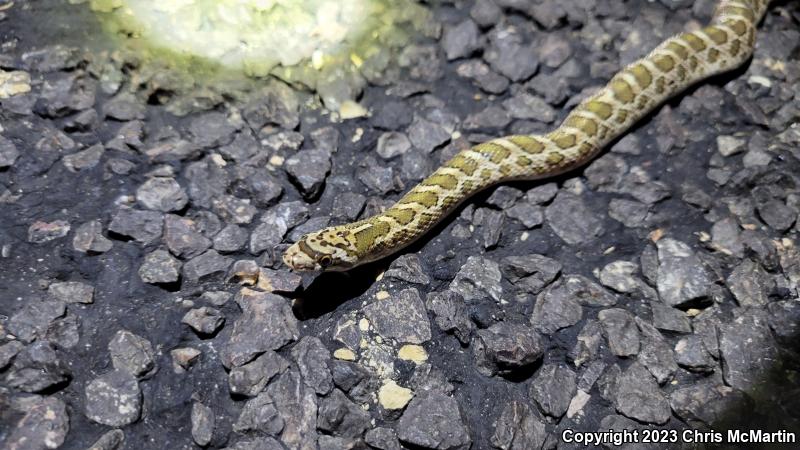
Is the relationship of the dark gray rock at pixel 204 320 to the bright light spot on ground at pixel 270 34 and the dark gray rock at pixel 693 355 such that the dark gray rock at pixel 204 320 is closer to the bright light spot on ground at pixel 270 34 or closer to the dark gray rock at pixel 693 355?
the bright light spot on ground at pixel 270 34

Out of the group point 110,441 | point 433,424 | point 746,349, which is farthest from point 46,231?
point 746,349

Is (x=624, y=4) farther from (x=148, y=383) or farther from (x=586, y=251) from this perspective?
(x=148, y=383)

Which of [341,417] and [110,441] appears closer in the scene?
[110,441]

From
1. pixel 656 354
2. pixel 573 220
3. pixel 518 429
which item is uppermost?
pixel 573 220

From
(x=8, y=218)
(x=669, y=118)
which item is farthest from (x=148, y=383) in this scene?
(x=669, y=118)

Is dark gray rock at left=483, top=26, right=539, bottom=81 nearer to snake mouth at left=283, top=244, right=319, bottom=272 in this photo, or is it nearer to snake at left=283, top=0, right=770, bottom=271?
snake at left=283, top=0, right=770, bottom=271

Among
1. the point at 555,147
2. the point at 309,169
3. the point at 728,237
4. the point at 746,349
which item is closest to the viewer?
the point at 746,349

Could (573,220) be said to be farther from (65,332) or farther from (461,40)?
(65,332)

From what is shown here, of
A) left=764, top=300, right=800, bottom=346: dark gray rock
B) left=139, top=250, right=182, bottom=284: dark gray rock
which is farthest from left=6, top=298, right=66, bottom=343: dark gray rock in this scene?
left=764, top=300, right=800, bottom=346: dark gray rock
